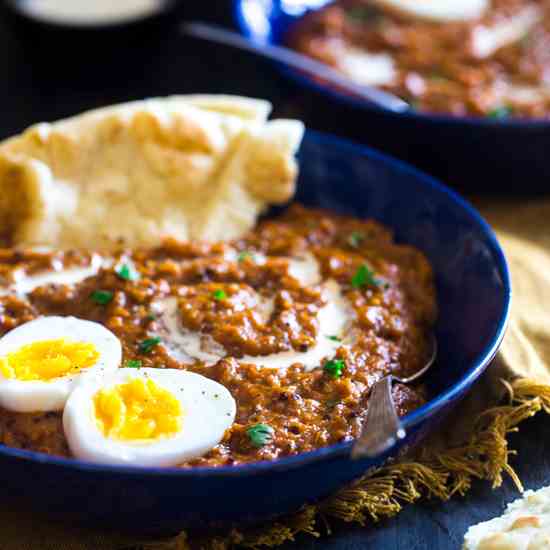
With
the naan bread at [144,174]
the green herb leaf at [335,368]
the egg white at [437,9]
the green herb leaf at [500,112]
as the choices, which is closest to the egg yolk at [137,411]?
the green herb leaf at [335,368]

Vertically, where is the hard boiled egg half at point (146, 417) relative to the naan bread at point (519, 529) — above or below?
above

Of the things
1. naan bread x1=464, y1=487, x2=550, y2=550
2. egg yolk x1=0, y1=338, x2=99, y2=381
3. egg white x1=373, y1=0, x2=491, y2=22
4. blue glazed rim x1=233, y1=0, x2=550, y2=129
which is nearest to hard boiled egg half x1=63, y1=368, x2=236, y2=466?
egg yolk x1=0, y1=338, x2=99, y2=381

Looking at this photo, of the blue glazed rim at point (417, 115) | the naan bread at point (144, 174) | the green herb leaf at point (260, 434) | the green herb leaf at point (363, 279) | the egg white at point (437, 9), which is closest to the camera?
the green herb leaf at point (260, 434)

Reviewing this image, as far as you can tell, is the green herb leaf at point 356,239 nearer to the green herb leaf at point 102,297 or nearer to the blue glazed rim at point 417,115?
the blue glazed rim at point 417,115

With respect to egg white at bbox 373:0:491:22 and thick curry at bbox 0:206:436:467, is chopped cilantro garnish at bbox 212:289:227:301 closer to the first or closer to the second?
thick curry at bbox 0:206:436:467

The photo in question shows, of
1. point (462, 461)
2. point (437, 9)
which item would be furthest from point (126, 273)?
point (437, 9)

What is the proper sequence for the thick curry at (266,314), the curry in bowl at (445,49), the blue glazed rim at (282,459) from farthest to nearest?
the curry in bowl at (445,49) < the thick curry at (266,314) < the blue glazed rim at (282,459)

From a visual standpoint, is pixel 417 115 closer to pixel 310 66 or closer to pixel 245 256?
pixel 310 66

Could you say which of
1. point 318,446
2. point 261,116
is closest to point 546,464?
point 318,446
